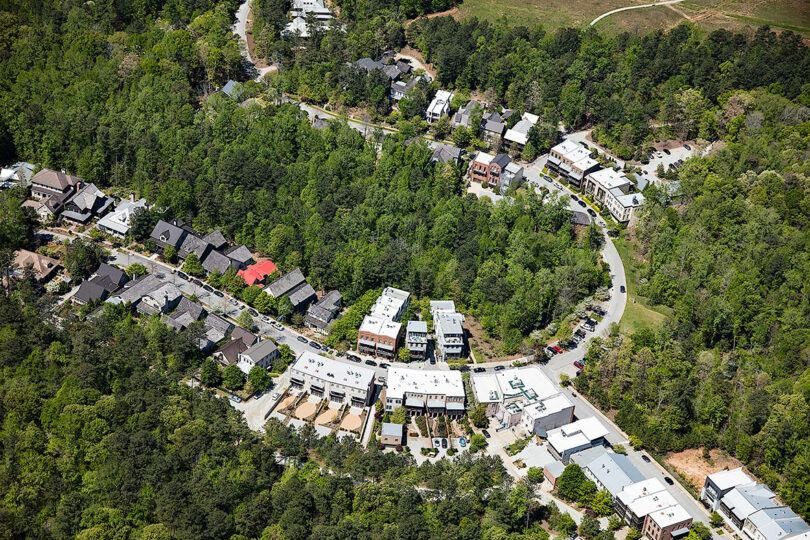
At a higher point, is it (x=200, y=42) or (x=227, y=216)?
(x=200, y=42)

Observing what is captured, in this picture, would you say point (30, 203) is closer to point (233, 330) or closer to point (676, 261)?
point (233, 330)

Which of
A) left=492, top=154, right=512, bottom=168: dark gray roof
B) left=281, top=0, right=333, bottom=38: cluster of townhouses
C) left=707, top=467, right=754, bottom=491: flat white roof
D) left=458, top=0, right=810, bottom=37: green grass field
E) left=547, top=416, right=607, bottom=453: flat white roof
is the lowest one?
left=547, top=416, right=607, bottom=453: flat white roof

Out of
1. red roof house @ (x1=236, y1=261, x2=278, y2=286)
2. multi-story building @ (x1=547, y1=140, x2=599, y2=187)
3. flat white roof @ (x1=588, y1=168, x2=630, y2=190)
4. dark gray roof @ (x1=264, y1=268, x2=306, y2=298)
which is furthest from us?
multi-story building @ (x1=547, y1=140, x2=599, y2=187)

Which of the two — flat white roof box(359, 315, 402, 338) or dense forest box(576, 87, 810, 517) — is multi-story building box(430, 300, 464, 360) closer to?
flat white roof box(359, 315, 402, 338)

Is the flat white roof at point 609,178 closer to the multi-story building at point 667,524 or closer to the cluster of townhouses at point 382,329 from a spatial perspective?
the cluster of townhouses at point 382,329

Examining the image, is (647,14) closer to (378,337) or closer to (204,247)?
(378,337)

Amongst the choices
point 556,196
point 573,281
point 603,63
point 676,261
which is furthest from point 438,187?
point 603,63

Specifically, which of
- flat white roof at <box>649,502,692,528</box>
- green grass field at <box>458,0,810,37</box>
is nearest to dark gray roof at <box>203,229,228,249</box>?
flat white roof at <box>649,502,692,528</box>
